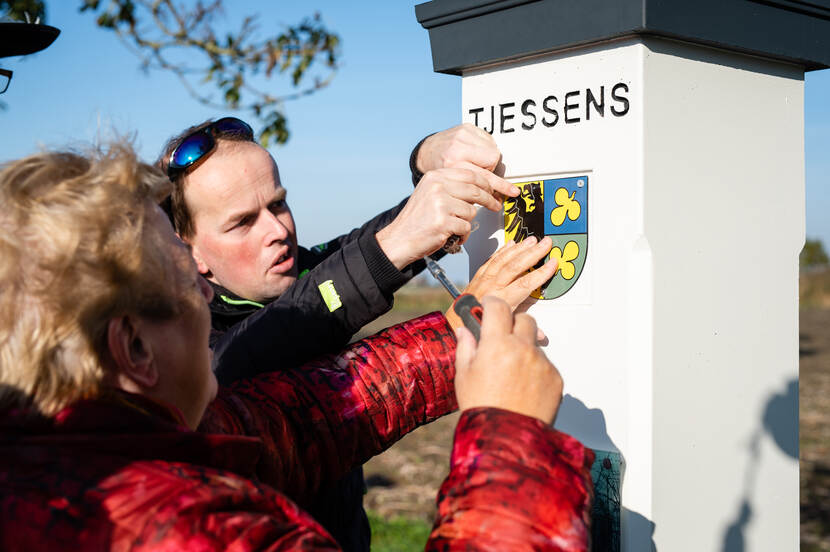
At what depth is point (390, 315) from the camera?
14.8m

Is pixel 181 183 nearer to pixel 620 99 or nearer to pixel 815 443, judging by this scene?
pixel 620 99

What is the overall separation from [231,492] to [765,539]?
48.1 inches

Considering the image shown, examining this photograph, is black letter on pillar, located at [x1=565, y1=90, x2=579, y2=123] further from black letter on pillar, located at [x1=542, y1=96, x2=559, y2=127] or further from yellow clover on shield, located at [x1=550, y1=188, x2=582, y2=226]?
yellow clover on shield, located at [x1=550, y1=188, x2=582, y2=226]

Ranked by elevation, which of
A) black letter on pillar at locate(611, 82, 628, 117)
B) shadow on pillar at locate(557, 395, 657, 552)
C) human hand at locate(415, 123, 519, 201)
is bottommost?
shadow on pillar at locate(557, 395, 657, 552)

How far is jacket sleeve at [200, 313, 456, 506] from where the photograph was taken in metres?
1.57

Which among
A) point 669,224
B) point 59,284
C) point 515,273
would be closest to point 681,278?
point 669,224

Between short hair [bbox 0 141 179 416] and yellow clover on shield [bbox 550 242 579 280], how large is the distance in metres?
0.87

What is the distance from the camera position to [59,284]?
1.06m

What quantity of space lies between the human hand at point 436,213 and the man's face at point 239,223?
47cm

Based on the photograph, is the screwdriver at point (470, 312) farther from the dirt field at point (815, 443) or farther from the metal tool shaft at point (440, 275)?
the dirt field at point (815, 443)

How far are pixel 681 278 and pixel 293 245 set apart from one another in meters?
1.07

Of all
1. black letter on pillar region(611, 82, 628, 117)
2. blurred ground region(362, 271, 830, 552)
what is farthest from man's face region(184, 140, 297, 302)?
blurred ground region(362, 271, 830, 552)

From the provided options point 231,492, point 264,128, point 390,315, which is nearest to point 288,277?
point 231,492

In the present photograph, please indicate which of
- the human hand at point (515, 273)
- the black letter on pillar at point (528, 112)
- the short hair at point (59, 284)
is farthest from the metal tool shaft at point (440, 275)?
the short hair at point (59, 284)
